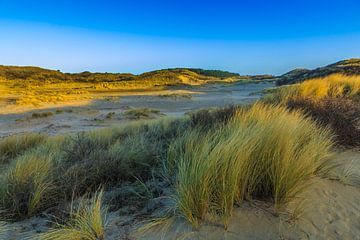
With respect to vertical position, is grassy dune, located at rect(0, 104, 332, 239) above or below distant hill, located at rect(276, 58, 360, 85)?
above

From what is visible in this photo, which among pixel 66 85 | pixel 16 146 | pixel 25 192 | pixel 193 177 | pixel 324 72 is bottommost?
pixel 66 85

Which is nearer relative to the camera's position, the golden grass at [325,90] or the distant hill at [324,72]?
the golden grass at [325,90]

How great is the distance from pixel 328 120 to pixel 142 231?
14.0 ft

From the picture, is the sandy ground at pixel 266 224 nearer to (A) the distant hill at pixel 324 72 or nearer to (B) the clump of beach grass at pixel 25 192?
(B) the clump of beach grass at pixel 25 192

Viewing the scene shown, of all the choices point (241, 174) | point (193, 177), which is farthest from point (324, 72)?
point (193, 177)

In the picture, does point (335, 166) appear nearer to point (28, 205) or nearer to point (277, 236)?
point (277, 236)

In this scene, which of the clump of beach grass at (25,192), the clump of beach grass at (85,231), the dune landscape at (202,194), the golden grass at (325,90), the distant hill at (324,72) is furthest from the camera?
the distant hill at (324,72)

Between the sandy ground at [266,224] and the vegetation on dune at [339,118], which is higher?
the vegetation on dune at [339,118]

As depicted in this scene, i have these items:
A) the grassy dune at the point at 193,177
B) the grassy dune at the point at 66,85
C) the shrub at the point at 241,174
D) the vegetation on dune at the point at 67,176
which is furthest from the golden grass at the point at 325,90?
the grassy dune at the point at 66,85

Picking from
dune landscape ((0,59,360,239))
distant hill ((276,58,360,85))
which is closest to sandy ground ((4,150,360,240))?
dune landscape ((0,59,360,239))

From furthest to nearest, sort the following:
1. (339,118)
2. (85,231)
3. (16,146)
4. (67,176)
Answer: (16,146), (339,118), (67,176), (85,231)

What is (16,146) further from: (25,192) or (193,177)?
(193,177)

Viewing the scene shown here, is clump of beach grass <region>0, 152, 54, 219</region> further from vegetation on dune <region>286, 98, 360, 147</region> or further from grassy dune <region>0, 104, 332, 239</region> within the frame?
vegetation on dune <region>286, 98, 360, 147</region>

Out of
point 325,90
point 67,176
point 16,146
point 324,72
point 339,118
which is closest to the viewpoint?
point 67,176
